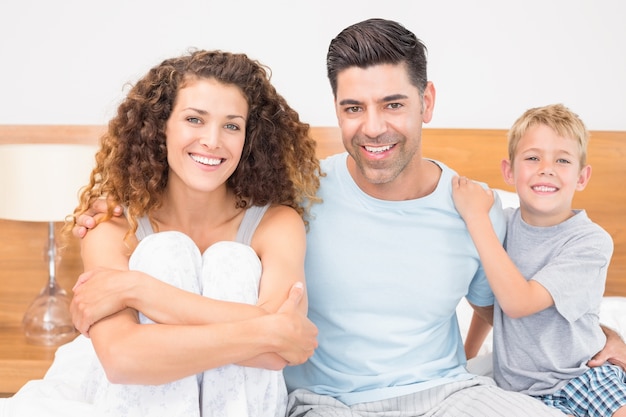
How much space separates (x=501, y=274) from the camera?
1515 millimetres

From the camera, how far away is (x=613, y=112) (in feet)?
8.67

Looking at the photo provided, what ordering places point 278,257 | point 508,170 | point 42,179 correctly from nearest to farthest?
1. point 278,257
2. point 508,170
3. point 42,179

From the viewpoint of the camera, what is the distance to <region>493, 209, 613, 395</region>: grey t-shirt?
→ 1.55 meters

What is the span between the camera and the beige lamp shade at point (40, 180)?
2.31 metres

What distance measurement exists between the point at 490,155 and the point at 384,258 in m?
1.17

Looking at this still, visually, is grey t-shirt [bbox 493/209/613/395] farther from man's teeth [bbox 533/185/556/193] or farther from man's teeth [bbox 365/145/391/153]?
man's teeth [bbox 365/145/391/153]

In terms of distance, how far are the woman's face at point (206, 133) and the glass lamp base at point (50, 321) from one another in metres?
1.19

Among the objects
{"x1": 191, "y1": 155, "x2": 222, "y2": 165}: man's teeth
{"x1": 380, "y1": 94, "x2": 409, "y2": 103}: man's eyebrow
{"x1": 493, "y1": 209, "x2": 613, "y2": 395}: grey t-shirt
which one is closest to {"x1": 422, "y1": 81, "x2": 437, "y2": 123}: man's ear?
Result: {"x1": 380, "y1": 94, "x2": 409, "y2": 103}: man's eyebrow

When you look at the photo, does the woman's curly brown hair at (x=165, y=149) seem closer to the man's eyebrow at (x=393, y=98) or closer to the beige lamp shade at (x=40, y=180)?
the man's eyebrow at (x=393, y=98)

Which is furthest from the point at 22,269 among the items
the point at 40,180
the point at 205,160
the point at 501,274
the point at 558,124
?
the point at 558,124

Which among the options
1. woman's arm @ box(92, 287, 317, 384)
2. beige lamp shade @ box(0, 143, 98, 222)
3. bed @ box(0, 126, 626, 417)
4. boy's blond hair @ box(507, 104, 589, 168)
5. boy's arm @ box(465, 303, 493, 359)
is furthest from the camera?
bed @ box(0, 126, 626, 417)

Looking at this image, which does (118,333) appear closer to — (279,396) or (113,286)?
(113,286)

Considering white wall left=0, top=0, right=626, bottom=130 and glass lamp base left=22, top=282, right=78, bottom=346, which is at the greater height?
white wall left=0, top=0, right=626, bottom=130

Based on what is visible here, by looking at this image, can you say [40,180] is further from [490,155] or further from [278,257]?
[490,155]
